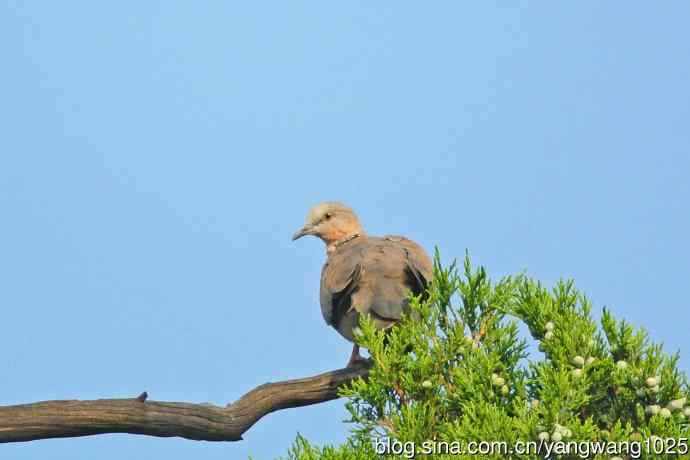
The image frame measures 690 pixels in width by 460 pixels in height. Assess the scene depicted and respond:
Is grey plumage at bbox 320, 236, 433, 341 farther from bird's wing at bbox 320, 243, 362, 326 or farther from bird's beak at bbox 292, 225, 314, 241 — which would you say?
bird's beak at bbox 292, 225, 314, 241

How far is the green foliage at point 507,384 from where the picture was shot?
5.54 metres

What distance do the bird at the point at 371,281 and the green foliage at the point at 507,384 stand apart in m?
0.80

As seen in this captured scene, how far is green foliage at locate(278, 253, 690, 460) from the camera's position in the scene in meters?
5.54

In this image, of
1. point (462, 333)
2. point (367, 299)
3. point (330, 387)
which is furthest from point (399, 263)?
point (462, 333)

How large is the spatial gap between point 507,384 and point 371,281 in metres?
1.70

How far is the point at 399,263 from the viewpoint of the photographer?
7523mm

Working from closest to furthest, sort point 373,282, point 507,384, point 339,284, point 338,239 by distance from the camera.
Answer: point 507,384 < point 373,282 < point 339,284 < point 338,239

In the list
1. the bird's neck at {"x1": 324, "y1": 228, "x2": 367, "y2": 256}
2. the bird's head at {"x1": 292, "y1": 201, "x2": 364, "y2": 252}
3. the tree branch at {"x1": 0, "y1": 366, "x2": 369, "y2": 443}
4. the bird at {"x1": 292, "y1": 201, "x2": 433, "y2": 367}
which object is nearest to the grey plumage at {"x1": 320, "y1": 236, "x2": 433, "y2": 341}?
the bird at {"x1": 292, "y1": 201, "x2": 433, "y2": 367}

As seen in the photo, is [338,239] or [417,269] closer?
[417,269]

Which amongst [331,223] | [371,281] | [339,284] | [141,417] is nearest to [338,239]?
[331,223]

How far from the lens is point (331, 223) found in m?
9.38

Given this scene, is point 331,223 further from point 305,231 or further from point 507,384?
point 507,384

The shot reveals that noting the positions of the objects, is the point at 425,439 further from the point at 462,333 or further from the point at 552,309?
the point at 552,309

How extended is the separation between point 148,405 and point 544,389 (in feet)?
7.49
